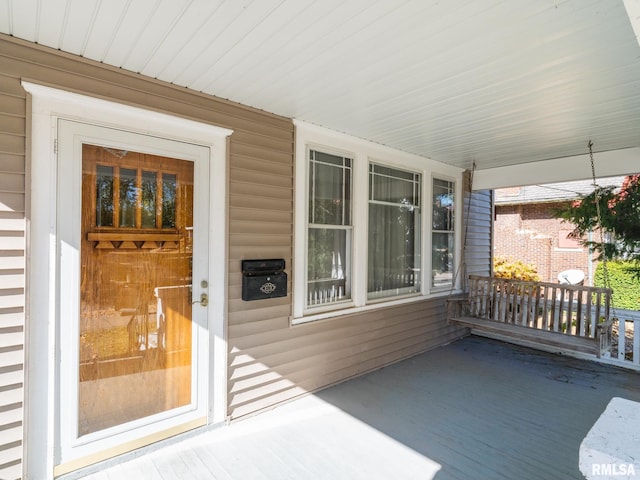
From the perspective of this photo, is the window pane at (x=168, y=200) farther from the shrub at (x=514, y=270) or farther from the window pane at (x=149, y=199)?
the shrub at (x=514, y=270)

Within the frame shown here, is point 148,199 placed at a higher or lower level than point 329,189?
lower

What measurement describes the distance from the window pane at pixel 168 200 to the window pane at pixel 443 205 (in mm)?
3690

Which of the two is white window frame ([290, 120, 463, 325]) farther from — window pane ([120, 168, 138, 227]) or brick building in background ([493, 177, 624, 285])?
brick building in background ([493, 177, 624, 285])

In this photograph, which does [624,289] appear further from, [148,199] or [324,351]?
[148,199]

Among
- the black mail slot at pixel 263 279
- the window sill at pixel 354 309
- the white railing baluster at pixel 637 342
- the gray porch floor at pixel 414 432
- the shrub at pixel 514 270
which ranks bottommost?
the gray porch floor at pixel 414 432

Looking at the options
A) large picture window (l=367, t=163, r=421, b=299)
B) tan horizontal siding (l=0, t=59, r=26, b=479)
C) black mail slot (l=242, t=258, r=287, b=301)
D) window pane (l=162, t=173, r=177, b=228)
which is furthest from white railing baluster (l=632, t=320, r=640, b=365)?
tan horizontal siding (l=0, t=59, r=26, b=479)

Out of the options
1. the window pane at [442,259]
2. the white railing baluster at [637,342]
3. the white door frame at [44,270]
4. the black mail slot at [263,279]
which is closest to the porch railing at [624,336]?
the white railing baluster at [637,342]

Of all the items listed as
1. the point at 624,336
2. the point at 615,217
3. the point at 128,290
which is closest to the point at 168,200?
the point at 128,290

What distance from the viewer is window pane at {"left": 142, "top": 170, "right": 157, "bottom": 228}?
2.57m

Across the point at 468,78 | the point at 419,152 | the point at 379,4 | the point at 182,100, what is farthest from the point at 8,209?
the point at 419,152

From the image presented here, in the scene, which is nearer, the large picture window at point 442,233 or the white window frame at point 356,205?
the white window frame at point 356,205

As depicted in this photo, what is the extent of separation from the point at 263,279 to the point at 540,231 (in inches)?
397

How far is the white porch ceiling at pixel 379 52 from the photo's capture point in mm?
1729

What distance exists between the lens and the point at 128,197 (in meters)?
2.51
